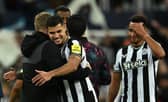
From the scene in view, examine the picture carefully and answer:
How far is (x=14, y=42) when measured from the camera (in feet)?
55.4

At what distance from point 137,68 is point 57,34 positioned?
128cm

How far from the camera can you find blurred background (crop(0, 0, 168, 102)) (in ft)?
55.0

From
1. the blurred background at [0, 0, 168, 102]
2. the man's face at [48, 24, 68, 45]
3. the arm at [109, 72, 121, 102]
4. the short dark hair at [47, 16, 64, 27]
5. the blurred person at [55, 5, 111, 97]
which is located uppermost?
the short dark hair at [47, 16, 64, 27]

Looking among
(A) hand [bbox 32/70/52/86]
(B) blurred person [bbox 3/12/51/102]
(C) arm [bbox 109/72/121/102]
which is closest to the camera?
A: (A) hand [bbox 32/70/52/86]

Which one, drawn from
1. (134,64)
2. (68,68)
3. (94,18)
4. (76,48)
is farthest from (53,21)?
(94,18)

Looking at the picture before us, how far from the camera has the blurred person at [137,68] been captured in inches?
386

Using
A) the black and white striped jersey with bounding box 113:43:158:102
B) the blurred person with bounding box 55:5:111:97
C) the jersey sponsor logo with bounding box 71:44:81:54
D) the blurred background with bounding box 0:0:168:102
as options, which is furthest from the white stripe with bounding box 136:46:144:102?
the blurred background with bounding box 0:0:168:102

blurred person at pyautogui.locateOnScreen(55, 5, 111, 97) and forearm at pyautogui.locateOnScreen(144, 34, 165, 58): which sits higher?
forearm at pyautogui.locateOnScreen(144, 34, 165, 58)

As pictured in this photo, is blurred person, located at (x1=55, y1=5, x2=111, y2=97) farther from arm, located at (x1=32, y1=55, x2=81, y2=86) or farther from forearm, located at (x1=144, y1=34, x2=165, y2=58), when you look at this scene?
arm, located at (x1=32, y1=55, x2=81, y2=86)

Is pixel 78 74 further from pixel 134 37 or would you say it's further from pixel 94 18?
pixel 94 18

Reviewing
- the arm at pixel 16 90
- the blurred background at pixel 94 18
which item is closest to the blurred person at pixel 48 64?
the arm at pixel 16 90

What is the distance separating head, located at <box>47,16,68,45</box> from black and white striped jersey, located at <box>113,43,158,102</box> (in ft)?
3.63

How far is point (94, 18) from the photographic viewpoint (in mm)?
17422

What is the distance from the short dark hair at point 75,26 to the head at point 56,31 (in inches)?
22.9
